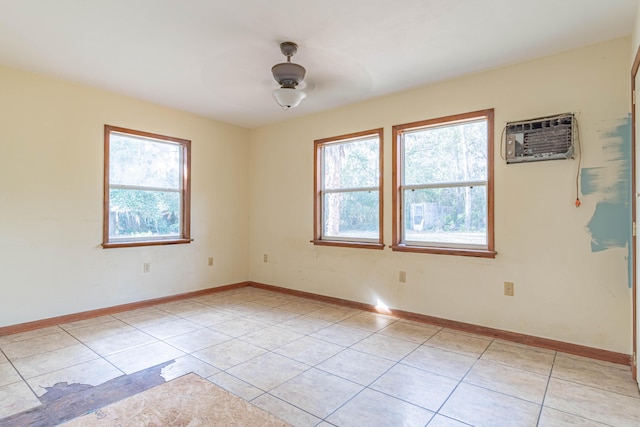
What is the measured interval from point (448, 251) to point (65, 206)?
3.92 meters

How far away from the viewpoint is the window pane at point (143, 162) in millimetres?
3930

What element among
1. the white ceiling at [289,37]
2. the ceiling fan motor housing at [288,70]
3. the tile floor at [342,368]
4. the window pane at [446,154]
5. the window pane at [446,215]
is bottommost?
the tile floor at [342,368]

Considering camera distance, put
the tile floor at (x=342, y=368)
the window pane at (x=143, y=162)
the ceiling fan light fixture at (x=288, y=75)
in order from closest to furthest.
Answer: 1. the tile floor at (x=342, y=368)
2. the ceiling fan light fixture at (x=288, y=75)
3. the window pane at (x=143, y=162)

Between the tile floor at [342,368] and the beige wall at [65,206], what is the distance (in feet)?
1.30

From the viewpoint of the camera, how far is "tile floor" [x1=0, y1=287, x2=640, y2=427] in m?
1.96

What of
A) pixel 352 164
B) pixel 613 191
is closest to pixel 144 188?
pixel 352 164

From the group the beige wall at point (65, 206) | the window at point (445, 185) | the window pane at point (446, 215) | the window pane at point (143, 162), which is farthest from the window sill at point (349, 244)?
the window pane at point (143, 162)

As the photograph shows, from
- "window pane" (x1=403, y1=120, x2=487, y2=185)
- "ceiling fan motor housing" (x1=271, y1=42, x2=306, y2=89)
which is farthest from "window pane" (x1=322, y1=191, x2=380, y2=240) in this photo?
"ceiling fan motor housing" (x1=271, y1=42, x2=306, y2=89)

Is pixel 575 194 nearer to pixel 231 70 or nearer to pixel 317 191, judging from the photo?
pixel 317 191

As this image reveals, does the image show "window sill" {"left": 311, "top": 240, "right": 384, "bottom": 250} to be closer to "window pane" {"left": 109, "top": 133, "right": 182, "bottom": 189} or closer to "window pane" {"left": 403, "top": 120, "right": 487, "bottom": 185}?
"window pane" {"left": 403, "top": 120, "right": 487, "bottom": 185}

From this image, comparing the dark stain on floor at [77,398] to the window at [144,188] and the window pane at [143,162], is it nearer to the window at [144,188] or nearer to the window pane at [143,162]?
the window at [144,188]

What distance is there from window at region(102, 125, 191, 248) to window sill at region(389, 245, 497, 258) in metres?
2.79

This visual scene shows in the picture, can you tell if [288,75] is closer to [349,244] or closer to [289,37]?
[289,37]

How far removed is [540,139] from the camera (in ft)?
9.53
